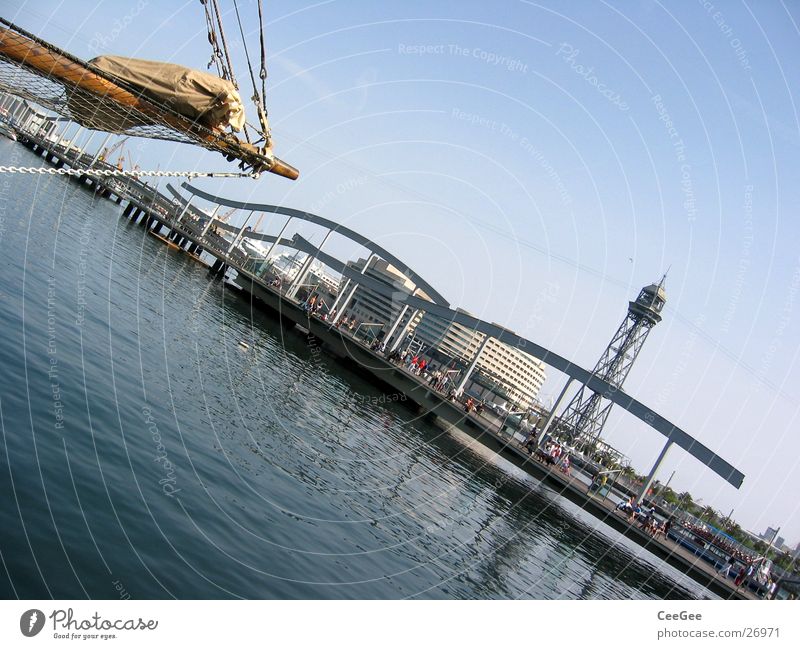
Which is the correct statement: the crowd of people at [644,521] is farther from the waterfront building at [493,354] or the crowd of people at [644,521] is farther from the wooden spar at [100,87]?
the waterfront building at [493,354]

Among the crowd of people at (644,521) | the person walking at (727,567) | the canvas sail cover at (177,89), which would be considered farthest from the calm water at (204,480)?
the canvas sail cover at (177,89)

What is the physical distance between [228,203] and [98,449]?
96395 mm

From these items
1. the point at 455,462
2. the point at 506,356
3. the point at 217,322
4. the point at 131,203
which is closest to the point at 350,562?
the point at 455,462

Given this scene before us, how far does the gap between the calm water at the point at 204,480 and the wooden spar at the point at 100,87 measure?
572 centimetres

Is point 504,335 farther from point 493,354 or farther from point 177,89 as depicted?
point 493,354

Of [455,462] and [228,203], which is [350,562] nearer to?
[455,462]

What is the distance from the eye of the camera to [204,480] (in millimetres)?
15391

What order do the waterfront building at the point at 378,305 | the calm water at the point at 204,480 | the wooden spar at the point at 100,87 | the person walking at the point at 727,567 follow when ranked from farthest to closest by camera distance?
the waterfront building at the point at 378,305
the person walking at the point at 727,567
the wooden spar at the point at 100,87
the calm water at the point at 204,480

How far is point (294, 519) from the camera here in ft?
52.5

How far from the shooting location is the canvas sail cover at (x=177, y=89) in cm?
1137

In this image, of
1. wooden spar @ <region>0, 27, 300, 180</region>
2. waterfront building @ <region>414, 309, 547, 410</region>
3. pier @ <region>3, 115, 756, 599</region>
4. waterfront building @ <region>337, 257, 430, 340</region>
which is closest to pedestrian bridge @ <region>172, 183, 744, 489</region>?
pier @ <region>3, 115, 756, 599</region>

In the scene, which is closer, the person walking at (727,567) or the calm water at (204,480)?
the calm water at (204,480)

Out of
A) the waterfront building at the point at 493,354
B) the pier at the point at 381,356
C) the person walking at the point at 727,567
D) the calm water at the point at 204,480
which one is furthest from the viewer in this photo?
the waterfront building at the point at 493,354

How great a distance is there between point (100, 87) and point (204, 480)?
801 cm
